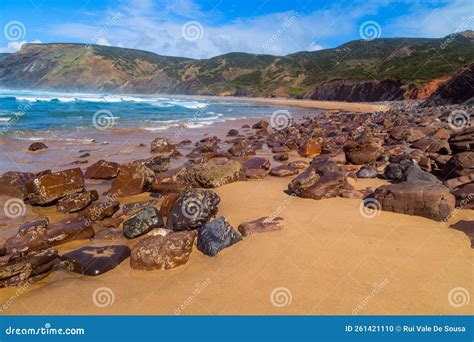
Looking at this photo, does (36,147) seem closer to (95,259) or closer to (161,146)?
(161,146)

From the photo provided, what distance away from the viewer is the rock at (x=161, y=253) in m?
4.18

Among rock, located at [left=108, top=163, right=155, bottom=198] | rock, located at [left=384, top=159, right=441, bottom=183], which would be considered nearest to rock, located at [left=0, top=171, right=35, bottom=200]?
rock, located at [left=108, top=163, right=155, bottom=198]

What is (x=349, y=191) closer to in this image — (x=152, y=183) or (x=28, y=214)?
(x=152, y=183)

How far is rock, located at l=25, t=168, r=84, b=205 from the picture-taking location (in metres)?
6.58

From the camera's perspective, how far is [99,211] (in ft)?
19.6

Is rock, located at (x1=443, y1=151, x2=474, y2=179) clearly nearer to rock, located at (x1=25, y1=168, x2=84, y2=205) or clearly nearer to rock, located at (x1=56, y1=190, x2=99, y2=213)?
rock, located at (x1=56, y1=190, x2=99, y2=213)

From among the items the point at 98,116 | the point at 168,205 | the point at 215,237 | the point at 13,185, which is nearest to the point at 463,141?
the point at 215,237

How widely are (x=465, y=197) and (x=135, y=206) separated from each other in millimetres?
5613

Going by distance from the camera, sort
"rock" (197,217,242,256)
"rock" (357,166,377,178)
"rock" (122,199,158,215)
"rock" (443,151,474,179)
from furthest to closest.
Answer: "rock" (357,166,377,178), "rock" (443,151,474,179), "rock" (122,199,158,215), "rock" (197,217,242,256)

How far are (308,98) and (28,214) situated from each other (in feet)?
248

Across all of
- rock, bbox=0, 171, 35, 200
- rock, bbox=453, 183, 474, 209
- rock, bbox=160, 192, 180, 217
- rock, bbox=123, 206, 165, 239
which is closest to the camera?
rock, bbox=123, 206, 165, 239

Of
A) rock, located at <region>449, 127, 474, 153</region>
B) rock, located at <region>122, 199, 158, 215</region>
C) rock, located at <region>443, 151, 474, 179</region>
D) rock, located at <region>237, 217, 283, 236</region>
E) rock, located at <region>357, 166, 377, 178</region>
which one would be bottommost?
rock, located at <region>122, 199, 158, 215</region>

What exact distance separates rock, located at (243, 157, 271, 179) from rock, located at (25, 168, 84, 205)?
3716 mm

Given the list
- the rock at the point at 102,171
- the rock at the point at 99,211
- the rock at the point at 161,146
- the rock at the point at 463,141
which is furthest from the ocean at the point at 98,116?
the rock at the point at 463,141
